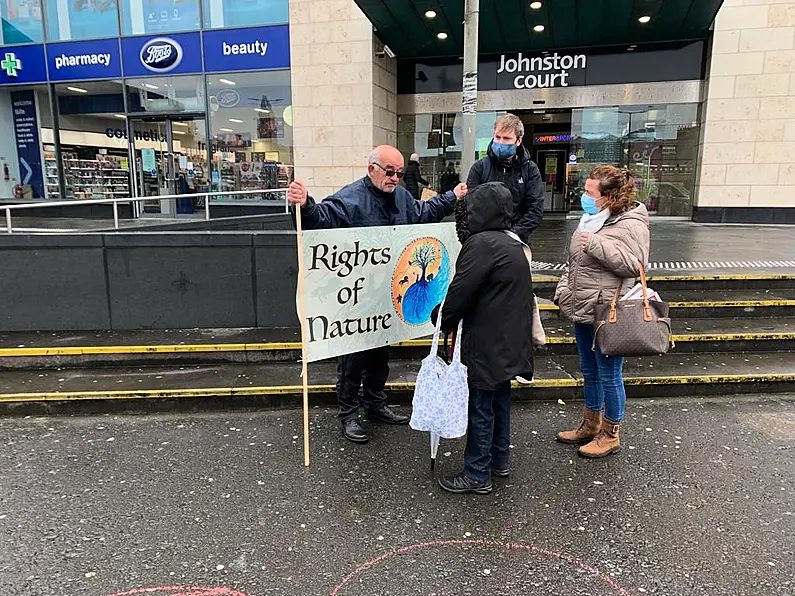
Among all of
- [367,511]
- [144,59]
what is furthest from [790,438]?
[144,59]

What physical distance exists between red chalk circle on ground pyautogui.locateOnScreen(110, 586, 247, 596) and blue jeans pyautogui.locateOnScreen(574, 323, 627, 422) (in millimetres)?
2419

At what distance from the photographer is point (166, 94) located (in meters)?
14.9

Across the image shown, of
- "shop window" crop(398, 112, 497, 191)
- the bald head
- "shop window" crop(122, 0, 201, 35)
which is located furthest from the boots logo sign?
the bald head

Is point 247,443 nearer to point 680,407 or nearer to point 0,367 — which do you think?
point 0,367

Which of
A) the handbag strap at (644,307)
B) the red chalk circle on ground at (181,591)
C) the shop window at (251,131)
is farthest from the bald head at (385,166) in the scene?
the shop window at (251,131)

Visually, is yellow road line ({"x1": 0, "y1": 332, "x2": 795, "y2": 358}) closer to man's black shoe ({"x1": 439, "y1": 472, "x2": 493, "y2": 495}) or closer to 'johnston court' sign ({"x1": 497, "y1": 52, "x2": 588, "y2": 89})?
man's black shoe ({"x1": 439, "y1": 472, "x2": 493, "y2": 495})

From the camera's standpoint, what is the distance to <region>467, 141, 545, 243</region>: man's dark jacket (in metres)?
4.57

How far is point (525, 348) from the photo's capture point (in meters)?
Answer: 3.31

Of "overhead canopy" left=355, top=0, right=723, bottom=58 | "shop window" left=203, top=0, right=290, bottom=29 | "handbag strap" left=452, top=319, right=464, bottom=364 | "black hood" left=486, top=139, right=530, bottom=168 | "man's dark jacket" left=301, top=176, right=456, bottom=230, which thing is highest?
"shop window" left=203, top=0, right=290, bottom=29

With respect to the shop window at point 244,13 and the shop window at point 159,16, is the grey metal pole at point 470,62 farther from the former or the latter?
the shop window at point 159,16

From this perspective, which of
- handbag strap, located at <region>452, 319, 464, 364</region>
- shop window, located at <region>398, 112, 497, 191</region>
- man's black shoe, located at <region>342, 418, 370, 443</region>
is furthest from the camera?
shop window, located at <region>398, 112, 497, 191</region>

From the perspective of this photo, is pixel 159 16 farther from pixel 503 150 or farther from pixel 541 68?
pixel 503 150

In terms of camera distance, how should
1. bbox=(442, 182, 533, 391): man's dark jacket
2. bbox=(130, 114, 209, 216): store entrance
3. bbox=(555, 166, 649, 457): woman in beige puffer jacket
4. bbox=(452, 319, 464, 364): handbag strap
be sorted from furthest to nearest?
bbox=(130, 114, 209, 216): store entrance → bbox=(555, 166, 649, 457): woman in beige puffer jacket → bbox=(452, 319, 464, 364): handbag strap → bbox=(442, 182, 533, 391): man's dark jacket

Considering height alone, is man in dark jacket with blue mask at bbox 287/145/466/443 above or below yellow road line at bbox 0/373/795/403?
above
